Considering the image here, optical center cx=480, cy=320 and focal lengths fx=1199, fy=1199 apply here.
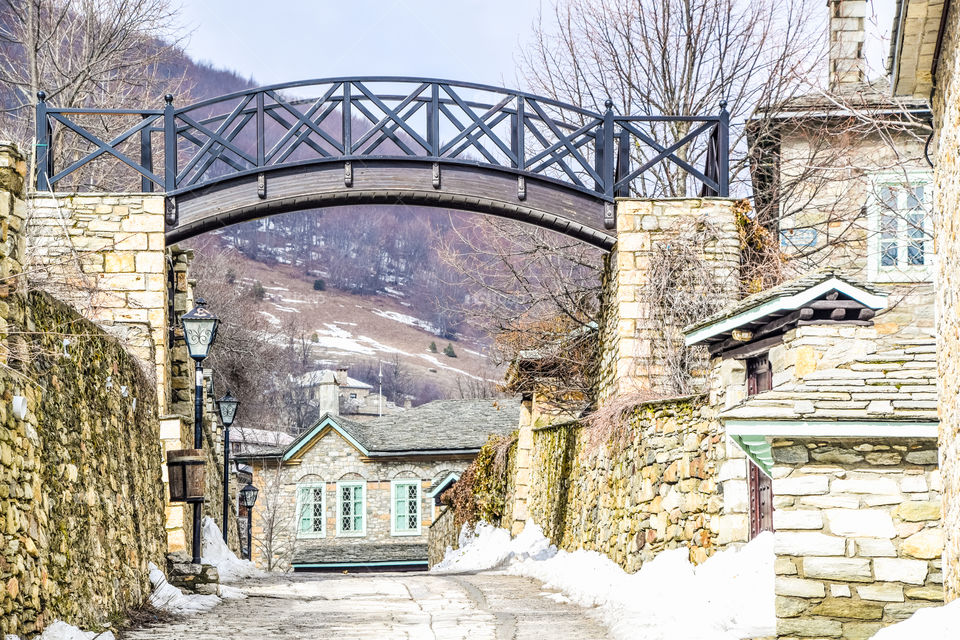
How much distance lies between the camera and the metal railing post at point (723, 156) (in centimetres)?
1670

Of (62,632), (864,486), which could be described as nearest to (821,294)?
(864,486)

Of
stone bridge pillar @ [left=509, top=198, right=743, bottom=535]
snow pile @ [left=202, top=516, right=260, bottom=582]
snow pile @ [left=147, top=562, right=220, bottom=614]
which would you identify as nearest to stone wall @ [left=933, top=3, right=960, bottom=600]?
snow pile @ [left=147, top=562, right=220, bottom=614]

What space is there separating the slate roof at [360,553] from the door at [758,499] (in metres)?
28.4

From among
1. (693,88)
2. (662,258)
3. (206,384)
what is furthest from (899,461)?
(206,384)

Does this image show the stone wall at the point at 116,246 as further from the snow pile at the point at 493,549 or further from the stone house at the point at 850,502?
the stone house at the point at 850,502

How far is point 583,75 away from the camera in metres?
23.7

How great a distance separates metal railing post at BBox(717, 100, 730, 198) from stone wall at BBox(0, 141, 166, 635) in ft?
28.7

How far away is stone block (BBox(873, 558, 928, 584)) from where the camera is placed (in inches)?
344

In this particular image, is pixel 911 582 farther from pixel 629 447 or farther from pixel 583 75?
pixel 583 75

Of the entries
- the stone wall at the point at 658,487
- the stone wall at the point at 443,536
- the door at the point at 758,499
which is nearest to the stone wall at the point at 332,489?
the stone wall at the point at 443,536

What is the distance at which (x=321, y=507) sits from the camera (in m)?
40.4

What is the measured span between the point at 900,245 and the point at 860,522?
386 inches

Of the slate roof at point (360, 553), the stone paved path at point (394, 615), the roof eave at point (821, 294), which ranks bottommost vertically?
the slate roof at point (360, 553)

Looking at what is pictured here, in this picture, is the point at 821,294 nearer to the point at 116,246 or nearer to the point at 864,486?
the point at 864,486
